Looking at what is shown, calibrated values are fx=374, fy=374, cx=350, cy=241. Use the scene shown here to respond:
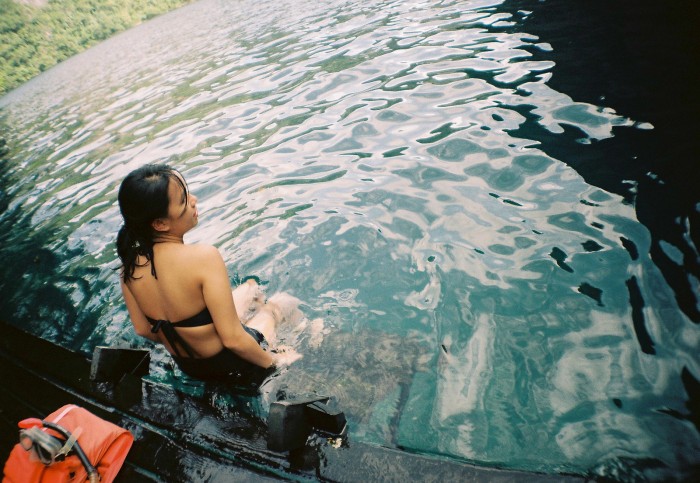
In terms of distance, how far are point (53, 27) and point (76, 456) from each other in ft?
258

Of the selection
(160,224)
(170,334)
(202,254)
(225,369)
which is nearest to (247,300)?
(225,369)

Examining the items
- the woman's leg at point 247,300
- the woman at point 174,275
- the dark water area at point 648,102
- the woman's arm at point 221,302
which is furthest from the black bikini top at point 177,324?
the dark water area at point 648,102

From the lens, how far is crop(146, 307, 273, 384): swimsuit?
2.45m

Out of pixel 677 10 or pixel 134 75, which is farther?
pixel 134 75

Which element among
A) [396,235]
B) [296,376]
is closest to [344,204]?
[396,235]

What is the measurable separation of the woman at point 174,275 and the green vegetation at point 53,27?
195 ft

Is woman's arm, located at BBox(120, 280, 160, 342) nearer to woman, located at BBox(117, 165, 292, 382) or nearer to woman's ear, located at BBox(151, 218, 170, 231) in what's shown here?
woman, located at BBox(117, 165, 292, 382)

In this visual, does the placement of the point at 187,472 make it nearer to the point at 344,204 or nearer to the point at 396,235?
the point at 396,235

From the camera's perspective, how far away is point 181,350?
2676 millimetres

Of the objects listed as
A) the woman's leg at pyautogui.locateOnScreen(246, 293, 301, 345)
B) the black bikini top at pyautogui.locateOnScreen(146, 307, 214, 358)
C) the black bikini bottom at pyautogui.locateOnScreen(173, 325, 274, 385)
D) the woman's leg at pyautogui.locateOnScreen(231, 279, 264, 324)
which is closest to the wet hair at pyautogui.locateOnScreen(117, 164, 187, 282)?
the black bikini top at pyautogui.locateOnScreen(146, 307, 214, 358)

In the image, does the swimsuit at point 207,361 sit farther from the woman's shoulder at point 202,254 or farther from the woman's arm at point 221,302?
the woman's shoulder at point 202,254

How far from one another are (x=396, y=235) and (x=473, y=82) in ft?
12.8

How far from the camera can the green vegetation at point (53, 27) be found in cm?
4975

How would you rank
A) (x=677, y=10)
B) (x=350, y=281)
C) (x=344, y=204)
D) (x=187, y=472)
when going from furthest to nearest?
(x=677, y=10), (x=344, y=204), (x=350, y=281), (x=187, y=472)
